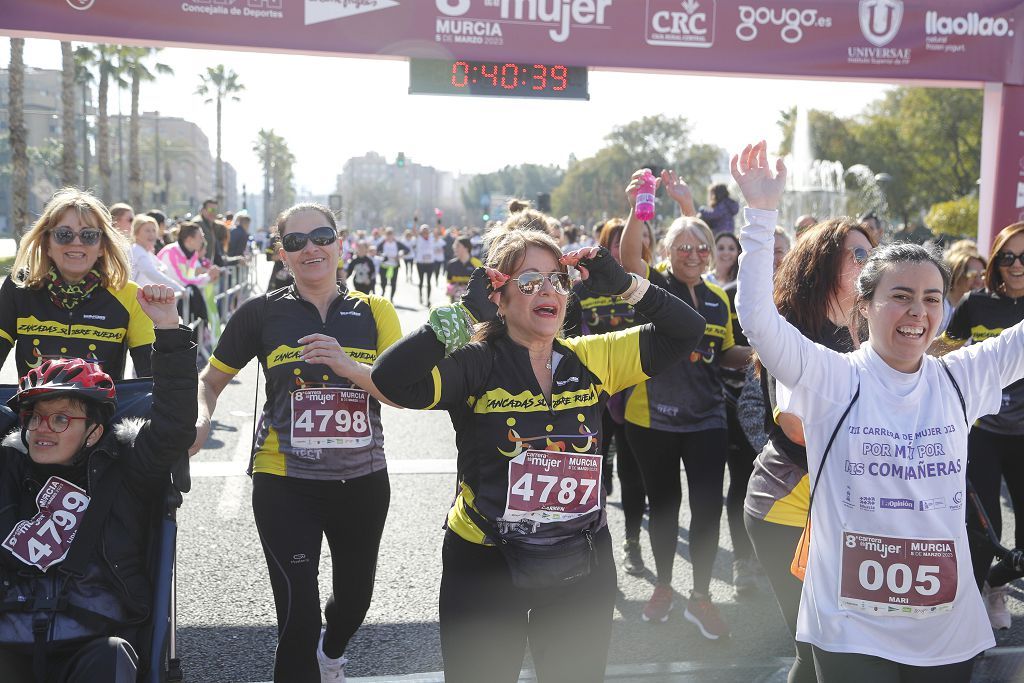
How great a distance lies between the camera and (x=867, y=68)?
1116 centimetres

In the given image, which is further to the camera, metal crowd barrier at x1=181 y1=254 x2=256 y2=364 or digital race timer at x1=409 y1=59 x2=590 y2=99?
metal crowd barrier at x1=181 y1=254 x2=256 y2=364

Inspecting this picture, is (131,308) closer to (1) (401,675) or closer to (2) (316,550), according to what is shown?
(2) (316,550)

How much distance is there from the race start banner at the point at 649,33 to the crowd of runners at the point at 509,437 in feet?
19.8

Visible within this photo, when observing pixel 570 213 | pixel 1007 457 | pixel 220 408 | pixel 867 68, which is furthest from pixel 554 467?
pixel 570 213

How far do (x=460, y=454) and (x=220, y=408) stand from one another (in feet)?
25.8

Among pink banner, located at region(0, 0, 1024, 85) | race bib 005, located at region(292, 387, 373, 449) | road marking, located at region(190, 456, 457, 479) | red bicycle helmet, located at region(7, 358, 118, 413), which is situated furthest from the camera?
pink banner, located at region(0, 0, 1024, 85)

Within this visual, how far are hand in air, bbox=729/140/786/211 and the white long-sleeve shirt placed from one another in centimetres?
4

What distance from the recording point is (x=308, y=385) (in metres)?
3.84

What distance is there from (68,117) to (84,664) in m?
25.0

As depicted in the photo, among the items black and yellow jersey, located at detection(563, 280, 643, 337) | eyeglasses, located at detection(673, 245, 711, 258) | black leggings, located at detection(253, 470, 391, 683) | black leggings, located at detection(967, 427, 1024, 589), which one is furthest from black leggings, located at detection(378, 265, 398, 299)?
black leggings, located at detection(253, 470, 391, 683)

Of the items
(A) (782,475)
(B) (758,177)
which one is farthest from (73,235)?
(A) (782,475)

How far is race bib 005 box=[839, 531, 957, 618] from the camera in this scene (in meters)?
2.63

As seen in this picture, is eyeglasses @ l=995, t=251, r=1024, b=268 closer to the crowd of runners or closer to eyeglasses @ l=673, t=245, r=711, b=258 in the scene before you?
eyeglasses @ l=673, t=245, r=711, b=258

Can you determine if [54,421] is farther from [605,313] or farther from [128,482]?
[605,313]
